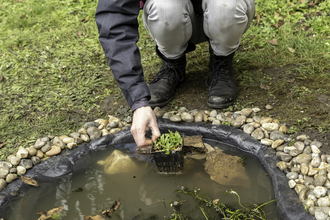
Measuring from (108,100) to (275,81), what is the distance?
150cm

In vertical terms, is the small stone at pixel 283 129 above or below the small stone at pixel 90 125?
above

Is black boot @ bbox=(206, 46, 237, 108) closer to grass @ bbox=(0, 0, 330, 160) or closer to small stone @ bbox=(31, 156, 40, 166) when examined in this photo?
grass @ bbox=(0, 0, 330, 160)

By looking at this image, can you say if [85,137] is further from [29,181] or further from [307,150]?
[307,150]

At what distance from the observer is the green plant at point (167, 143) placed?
68.1 inches

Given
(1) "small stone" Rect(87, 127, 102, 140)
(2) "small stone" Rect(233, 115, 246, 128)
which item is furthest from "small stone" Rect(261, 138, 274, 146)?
(1) "small stone" Rect(87, 127, 102, 140)

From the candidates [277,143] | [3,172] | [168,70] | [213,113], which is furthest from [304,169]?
[3,172]

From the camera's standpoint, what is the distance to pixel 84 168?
2004mm

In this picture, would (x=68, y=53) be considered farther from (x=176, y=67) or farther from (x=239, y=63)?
(x=239, y=63)

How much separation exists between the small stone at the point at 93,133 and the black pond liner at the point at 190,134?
0.06 meters

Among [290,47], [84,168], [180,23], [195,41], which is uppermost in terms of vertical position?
[180,23]

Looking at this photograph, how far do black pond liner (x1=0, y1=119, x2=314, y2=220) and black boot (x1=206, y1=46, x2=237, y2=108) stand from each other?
0.27 metres

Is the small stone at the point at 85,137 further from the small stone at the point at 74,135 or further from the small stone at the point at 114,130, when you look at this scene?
the small stone at the point at 114,130

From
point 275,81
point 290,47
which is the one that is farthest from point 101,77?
point 290,47

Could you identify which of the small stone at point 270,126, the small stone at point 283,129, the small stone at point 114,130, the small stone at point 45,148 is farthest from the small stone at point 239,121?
the small stone at point 45,148
